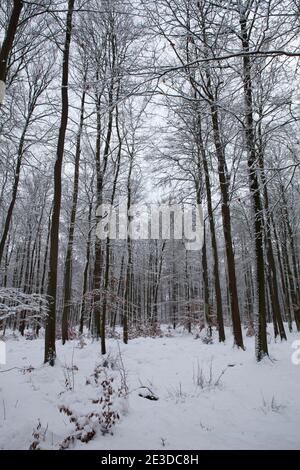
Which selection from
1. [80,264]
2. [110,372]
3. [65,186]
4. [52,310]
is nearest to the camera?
[110,372]

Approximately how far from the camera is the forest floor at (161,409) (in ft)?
11.1

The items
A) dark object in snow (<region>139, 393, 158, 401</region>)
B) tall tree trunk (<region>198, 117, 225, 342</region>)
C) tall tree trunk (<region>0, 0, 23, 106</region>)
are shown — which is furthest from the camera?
tall tree trunk (<region>198, 117, 225, 342</region>)

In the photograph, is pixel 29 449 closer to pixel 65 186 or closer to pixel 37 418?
pixel 37 418

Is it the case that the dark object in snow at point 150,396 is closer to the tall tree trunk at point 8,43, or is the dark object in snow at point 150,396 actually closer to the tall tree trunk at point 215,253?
the tall tree trunk at point 8,43

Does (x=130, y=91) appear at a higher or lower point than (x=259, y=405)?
higher

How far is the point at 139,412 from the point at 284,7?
6.15 m

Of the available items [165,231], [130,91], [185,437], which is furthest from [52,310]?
[165,231]

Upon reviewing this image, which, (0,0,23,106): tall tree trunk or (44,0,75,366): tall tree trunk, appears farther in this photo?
(44,0,75,366): tall tree trunk

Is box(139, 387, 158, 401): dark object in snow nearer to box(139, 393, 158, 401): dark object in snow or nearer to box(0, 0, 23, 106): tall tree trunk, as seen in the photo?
box(139, 393, 158, 401): dark object in snow

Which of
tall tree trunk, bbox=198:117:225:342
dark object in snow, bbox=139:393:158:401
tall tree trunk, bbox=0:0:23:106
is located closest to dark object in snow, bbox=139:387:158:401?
dark object in snow, bbox=139:393:158:401

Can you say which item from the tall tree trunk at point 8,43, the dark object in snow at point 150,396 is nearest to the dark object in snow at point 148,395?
the dark object in snow at point 150,396

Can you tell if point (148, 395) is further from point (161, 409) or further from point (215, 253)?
point (215, 253)

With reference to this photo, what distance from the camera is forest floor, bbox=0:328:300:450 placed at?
3.40 m

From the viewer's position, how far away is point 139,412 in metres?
4.29
